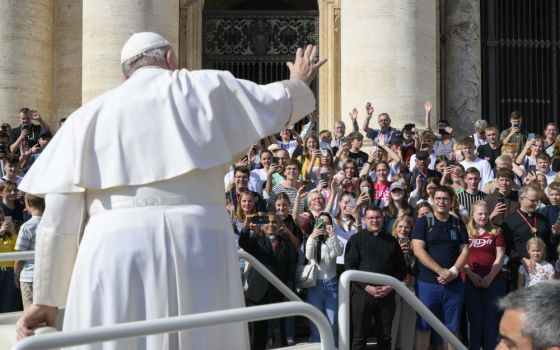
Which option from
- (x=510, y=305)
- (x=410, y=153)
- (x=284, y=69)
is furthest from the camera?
(x=284, y=69)

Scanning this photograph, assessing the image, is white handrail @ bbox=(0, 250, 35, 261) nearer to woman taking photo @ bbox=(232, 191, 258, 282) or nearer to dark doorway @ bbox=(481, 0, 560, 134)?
woman taking photo @ bbox=(232, 191, 258, 282)

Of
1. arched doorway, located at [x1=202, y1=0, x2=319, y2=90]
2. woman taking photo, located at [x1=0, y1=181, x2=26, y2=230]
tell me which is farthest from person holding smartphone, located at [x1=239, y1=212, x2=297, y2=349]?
arched doorway, located at [x1=202, y1=0, x2=319, y2=90]

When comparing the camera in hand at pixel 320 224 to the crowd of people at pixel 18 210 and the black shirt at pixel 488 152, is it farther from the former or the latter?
the black shirt at pixel 488 152

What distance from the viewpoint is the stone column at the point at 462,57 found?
657 inches

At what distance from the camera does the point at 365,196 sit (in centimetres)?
962

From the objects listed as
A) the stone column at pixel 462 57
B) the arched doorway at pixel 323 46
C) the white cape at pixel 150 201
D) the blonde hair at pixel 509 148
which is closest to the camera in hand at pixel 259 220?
the blonde hair at pixel 509 148

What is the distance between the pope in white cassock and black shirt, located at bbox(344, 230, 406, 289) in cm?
453

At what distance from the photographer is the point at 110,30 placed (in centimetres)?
1413

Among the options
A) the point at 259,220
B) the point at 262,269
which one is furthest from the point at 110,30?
the point at 262,269

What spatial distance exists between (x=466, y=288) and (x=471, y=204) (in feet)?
4.03

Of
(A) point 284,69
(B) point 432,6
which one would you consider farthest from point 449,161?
(A) point 284,69

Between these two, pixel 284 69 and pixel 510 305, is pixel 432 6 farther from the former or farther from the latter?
pixel 510 305

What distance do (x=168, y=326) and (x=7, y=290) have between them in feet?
20.8

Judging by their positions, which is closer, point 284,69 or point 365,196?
point 365,196
